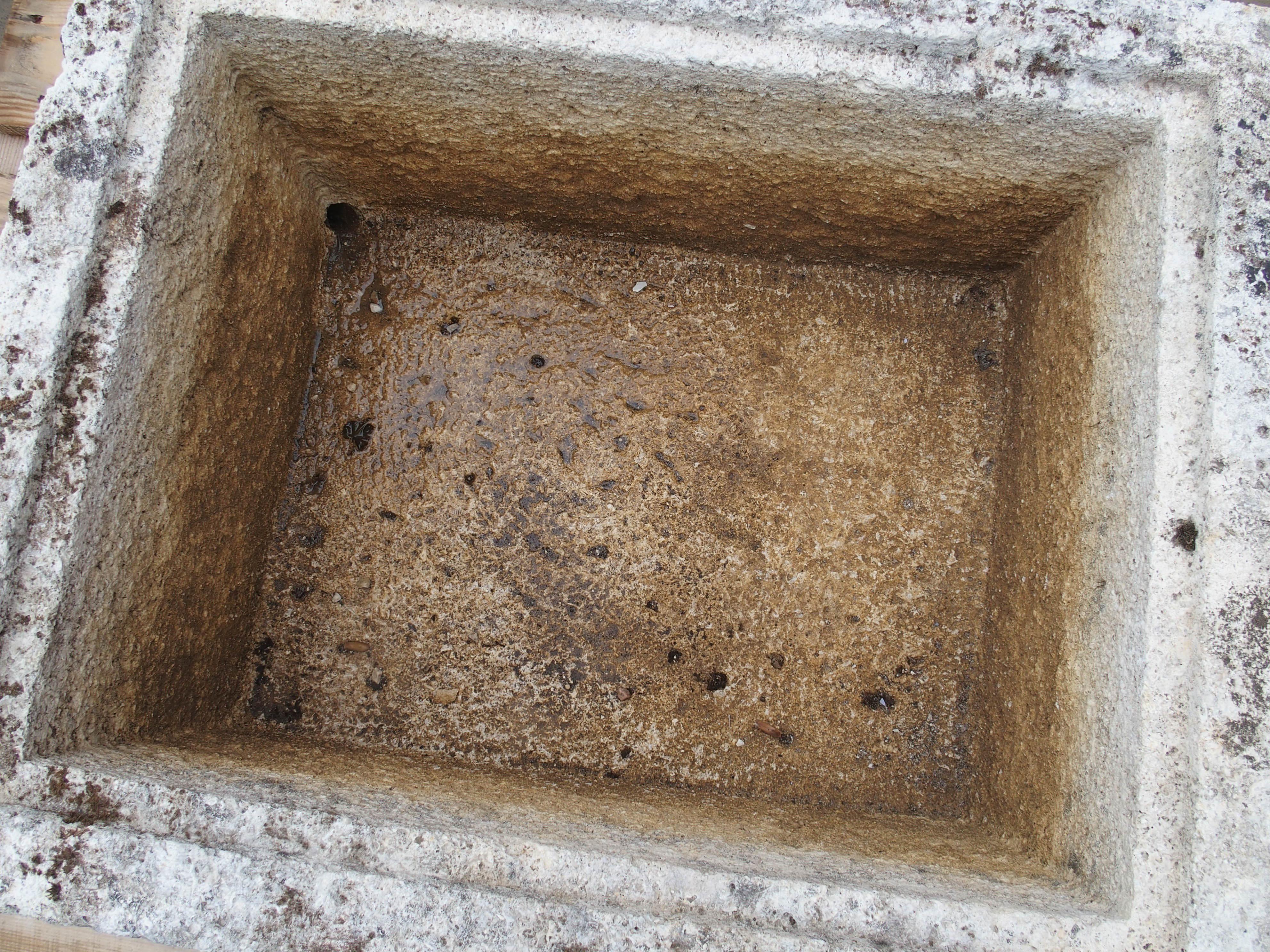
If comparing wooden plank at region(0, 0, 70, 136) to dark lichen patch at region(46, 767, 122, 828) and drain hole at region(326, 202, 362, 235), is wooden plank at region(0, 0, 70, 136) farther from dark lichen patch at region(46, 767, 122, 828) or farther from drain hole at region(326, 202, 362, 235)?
dark lichen patch at region(46, 767, 122, 828)

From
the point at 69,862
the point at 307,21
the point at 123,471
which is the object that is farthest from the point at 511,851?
the point at 307,21

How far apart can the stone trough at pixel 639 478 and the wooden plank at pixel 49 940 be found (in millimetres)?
366

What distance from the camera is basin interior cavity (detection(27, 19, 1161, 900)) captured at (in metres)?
1.23

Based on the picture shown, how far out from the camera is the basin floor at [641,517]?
4.85 feet

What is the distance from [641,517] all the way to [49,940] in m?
1.17

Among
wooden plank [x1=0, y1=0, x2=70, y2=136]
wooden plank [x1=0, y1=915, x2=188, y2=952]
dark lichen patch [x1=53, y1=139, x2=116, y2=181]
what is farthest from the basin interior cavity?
wooden plank [x1=0, y1=0, x2=70, y2=136]

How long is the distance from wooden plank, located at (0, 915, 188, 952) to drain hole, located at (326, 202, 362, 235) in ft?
4.08

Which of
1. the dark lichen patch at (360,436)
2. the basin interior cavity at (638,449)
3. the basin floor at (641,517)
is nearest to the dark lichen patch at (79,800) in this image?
the basin interior cavity at (638,449)

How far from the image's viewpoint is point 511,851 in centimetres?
106

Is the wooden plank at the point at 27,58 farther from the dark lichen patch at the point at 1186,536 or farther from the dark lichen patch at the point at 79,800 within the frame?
the dark lichen patch at the point at 1186,536

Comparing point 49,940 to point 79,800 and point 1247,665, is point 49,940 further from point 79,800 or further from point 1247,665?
point 1247,665

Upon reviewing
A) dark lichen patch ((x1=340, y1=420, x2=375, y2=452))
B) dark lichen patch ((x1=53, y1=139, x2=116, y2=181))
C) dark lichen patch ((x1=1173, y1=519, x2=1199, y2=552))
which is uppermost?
Result: dark lichen patch ((x1=53, y1=139, x2=116, y2=181))

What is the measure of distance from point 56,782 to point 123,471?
0.40 meters

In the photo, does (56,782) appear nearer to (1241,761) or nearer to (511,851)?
(511,851)
